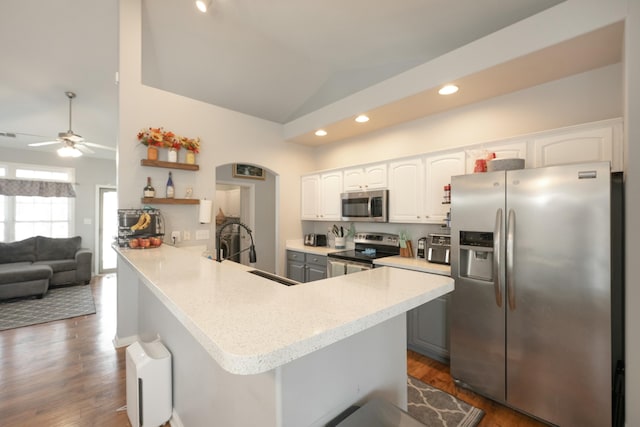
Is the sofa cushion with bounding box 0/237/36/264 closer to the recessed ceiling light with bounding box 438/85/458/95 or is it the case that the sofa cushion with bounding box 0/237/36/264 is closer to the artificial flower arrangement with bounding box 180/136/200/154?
the artificial flower arrangement with bounding box 180/136/200/154

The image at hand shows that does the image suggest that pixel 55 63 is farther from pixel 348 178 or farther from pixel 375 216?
pixel 375 216

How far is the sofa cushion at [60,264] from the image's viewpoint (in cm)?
490

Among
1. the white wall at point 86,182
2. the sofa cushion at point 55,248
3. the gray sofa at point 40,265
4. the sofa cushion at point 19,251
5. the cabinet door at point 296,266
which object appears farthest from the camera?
the white wall at point 86,182

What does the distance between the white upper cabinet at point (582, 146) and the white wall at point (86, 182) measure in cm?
783

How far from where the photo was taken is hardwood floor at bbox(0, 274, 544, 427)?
75.6 inches

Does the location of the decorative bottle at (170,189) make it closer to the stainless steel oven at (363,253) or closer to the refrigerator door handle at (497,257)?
the stainless steel oven at (363,253)

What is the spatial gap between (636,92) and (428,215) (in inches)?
66.8

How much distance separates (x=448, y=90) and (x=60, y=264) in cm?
667

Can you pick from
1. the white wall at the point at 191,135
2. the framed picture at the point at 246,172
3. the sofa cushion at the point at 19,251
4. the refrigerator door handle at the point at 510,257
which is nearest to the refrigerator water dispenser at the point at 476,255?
the refrigerator door handle at the point at 510,257

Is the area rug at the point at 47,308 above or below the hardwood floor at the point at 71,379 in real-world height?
above

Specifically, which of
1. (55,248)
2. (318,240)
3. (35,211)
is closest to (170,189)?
(318,240)

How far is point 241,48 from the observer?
3330 millimetres

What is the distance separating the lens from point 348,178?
3.83m

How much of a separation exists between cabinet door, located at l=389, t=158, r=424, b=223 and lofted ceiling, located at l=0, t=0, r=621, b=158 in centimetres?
64
